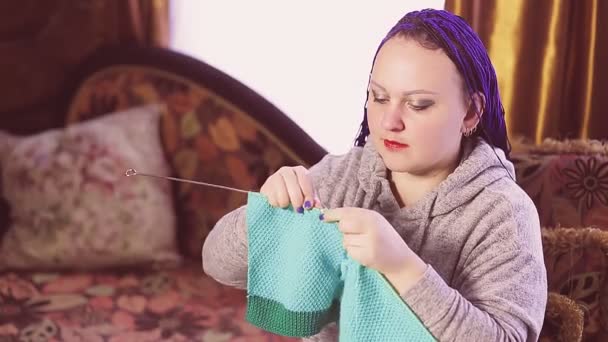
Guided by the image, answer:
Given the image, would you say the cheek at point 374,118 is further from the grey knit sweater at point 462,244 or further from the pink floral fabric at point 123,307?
the pink floral fabric at point 123,307

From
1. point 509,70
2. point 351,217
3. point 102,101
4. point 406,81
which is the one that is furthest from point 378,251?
point 102,101

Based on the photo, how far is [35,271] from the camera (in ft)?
6.32

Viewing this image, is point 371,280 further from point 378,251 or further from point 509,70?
point 509,70

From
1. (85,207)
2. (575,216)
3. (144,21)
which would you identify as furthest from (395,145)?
(144,21)

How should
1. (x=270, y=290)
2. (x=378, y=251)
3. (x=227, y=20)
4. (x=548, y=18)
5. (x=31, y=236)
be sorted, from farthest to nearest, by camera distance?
1. (x=227, y=20)
2. (x=31, y=236)
3. (x=548, y=18)
4. (x=270, y=290)
5. (x=378, y=251)

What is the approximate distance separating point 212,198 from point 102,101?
1.64 feet

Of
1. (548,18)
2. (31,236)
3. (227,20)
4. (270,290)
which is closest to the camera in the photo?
(270,290)

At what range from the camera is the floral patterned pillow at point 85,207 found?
190 cm

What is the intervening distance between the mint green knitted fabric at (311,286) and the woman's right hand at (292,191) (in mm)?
15

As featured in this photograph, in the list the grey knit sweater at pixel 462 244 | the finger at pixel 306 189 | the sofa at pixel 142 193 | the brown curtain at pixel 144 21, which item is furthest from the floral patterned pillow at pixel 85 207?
the finger at pixel 306 189

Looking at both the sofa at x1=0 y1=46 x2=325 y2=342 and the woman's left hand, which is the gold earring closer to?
the woman's left hand

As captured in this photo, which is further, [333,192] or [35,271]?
[35,271]

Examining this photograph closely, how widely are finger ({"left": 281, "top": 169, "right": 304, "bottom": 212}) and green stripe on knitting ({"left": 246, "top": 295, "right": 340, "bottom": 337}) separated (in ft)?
0.55

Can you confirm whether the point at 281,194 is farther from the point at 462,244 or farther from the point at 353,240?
the point at 462,244
